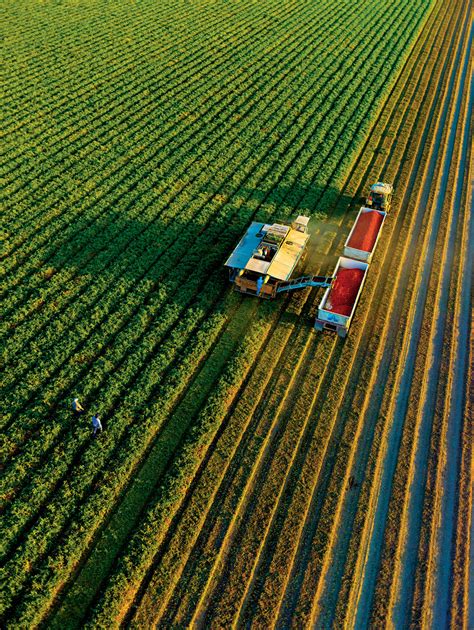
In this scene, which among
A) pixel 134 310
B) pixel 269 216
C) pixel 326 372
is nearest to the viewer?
pixel 326 372

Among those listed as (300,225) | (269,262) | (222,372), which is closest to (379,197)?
(300,225)

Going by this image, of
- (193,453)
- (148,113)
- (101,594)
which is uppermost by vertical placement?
(148,113)

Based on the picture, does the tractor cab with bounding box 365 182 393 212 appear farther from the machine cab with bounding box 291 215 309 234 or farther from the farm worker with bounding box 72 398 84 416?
the farm worker with bounding box 72 398 84 416

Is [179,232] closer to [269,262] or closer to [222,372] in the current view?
[269,262]

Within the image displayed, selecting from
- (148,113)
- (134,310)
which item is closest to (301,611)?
(134,310)

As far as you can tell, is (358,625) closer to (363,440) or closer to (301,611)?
(301,611)

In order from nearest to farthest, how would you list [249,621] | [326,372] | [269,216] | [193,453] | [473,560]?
[249,621]
[473,560]
[193,453]
[326,372]
[269,216]

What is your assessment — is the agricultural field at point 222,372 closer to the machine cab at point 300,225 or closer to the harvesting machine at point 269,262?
the harvesting machine at point 269,262
